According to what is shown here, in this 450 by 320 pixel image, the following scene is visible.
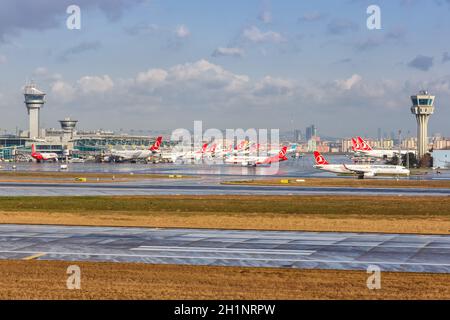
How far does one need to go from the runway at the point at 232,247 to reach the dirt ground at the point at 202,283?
1755 mm

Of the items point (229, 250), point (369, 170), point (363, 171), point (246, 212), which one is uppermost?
point (369, 170)

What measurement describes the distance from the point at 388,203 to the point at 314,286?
3772 centimetres

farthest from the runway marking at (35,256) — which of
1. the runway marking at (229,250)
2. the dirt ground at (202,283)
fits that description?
the runway marking at (229,250)

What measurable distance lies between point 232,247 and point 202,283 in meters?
9.06

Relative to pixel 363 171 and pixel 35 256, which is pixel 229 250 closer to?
pixel 35 256

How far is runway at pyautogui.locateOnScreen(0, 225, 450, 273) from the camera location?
2705cm

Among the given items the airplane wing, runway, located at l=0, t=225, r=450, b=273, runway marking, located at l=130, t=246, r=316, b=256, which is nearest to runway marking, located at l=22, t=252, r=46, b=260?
runway, located at l=0, t=225, r=450, b=273

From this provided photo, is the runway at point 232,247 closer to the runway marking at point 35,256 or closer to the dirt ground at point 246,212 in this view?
the runway marking at point 35,256

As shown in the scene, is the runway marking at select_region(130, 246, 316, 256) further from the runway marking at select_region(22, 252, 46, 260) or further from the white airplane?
the white airplane

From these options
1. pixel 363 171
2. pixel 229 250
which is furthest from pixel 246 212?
pixel 363 171

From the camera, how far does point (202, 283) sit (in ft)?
72.9
